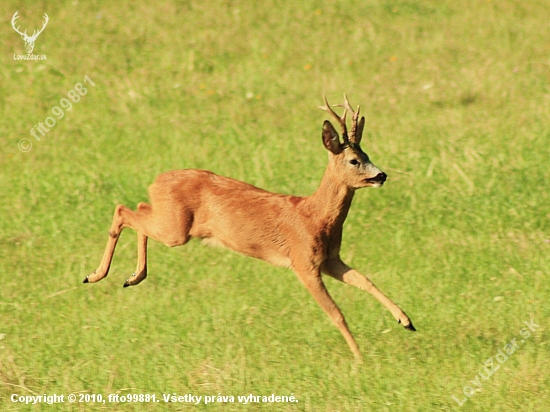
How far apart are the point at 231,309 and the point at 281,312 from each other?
45cm

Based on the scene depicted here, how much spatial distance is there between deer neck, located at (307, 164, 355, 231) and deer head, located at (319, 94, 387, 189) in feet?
0.29

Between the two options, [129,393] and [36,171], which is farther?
[36,171]

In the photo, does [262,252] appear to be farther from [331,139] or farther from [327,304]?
[331,139]

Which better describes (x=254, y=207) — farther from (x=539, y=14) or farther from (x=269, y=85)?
(x=539, y=14)

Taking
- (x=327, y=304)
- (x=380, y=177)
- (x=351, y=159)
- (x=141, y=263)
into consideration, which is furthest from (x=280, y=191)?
(x=380, y=177)

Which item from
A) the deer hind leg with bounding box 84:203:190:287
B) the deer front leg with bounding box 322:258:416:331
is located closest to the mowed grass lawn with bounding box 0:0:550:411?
the deer front leg with bounding box 322:258:416:331

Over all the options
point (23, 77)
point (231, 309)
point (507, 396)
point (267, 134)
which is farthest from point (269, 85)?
point (507, 396)

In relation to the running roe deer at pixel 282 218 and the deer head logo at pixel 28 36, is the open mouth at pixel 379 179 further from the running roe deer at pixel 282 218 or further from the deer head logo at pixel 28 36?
the deer head logo at pixel 28 36

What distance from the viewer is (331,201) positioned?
7.70 m

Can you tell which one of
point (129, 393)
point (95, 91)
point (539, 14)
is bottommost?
point (129, 393)

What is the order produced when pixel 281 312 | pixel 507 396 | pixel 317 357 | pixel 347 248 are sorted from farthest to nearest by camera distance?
pixel 347 248 < pixel 281 312 < pixel 317 357 < pixel 507 396

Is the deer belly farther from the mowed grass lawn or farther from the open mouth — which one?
the open mouth

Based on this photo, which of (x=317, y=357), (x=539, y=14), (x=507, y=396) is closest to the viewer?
(x=507, y=396)

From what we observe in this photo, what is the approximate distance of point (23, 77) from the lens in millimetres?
13617
